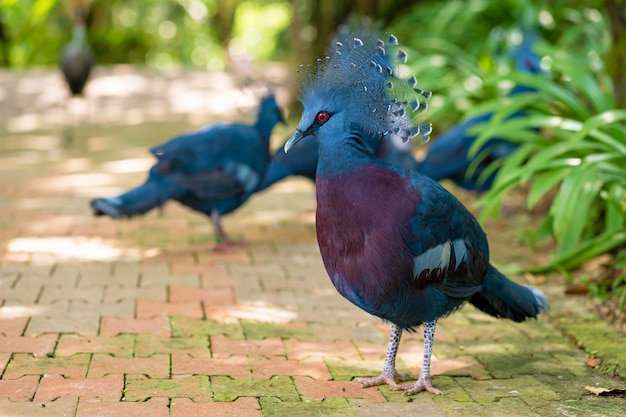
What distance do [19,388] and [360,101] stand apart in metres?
1.74

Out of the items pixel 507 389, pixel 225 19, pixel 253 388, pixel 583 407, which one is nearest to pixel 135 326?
pixel 253 388

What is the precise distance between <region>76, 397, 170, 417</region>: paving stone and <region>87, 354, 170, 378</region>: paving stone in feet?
0.96

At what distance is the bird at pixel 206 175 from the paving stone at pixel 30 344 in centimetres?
146

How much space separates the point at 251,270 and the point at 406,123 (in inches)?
93.6

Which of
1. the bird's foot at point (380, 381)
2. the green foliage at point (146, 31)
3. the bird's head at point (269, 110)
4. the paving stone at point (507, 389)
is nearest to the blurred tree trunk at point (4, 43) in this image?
the green foliage at point (146, 31)

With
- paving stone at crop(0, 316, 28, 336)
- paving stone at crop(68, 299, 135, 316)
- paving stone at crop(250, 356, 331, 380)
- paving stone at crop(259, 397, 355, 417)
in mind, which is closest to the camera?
paving stone at crop(259, 397, 355, 417)

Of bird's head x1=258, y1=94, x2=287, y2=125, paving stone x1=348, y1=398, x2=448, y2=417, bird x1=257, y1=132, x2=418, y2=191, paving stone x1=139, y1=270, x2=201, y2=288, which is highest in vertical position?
bird's head x1=258, y1=94, x2=287, y2=125

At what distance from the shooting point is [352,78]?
3.35 metres

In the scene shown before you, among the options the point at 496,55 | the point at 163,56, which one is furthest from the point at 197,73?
the point at 163,56

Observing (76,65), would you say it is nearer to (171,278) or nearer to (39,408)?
(171,278)

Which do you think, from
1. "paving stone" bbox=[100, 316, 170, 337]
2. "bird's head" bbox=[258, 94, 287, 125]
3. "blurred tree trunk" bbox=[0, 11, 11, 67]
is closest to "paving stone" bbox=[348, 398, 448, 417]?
"paving stone" bbox=[100, 316, 170, 337]

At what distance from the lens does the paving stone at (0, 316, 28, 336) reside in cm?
Result: 404

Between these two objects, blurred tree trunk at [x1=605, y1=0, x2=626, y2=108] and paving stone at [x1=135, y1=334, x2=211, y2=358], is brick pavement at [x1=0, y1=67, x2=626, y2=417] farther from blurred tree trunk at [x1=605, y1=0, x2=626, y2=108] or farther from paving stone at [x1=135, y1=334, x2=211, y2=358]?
blurred tree trunk at [x1=605, y1=0, x2=626, y2=108]

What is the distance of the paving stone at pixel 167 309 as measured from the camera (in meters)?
4.46
